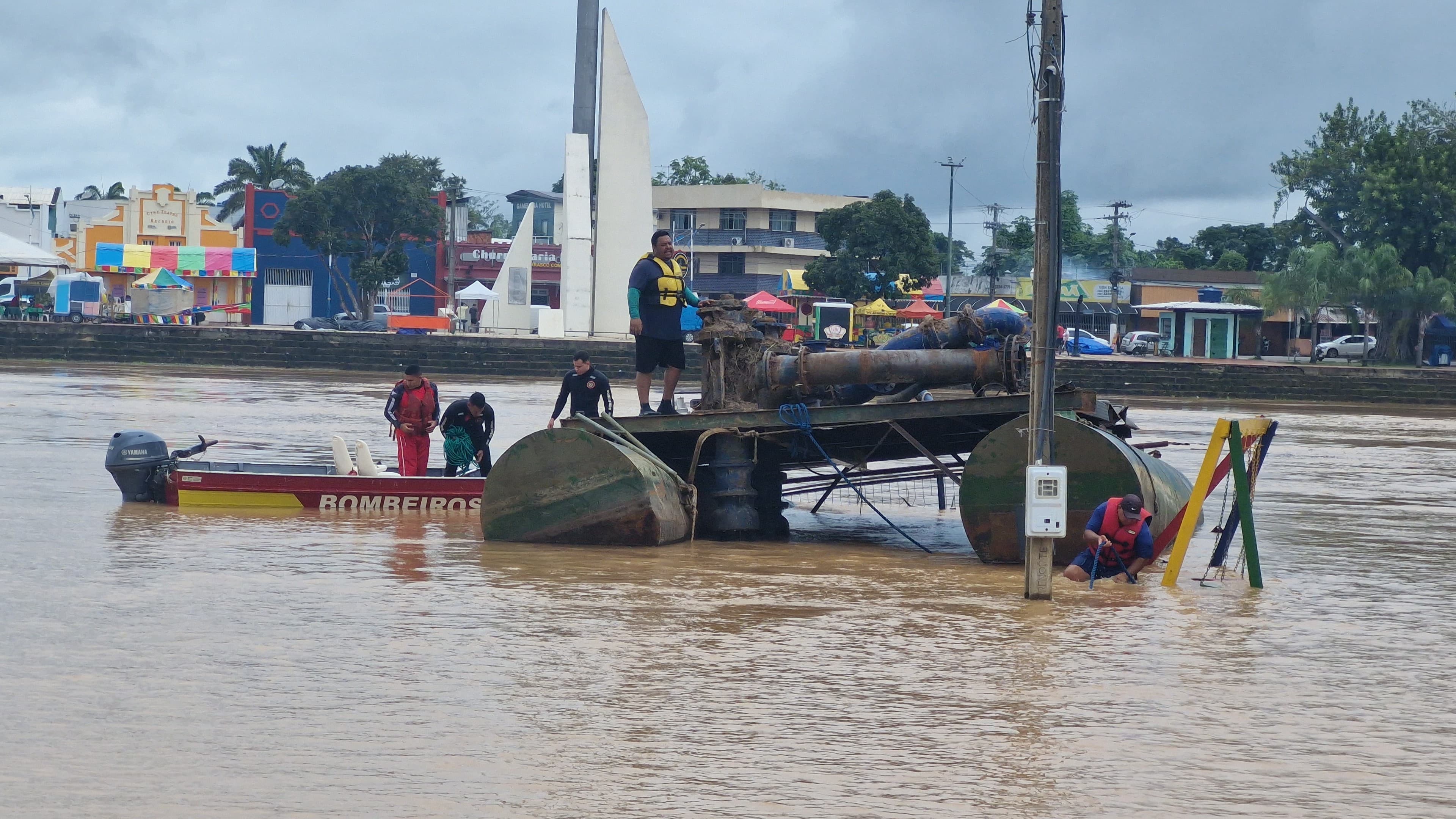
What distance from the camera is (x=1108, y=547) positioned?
1268 cm

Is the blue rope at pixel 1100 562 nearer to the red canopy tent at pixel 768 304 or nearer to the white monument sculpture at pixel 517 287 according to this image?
the white monument sculpture at pixel 517 287

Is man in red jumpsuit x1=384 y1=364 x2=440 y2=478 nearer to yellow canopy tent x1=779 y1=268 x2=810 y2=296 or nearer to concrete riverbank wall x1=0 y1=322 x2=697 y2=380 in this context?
concrete riverbank wall x1=0 y1=322 x2=697 y2=380

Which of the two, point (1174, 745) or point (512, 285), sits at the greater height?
point (512, 285)

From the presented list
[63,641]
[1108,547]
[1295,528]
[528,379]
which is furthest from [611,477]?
[528,379]

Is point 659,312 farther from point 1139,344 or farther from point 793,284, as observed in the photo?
point 793,284

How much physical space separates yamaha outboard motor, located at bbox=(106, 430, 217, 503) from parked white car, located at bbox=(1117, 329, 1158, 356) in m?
59.6

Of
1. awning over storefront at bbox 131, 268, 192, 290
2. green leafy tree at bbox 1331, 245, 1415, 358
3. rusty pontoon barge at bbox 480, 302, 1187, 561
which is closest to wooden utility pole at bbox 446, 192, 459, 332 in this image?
awning over storefront at bbox 131, 268, 192, 290

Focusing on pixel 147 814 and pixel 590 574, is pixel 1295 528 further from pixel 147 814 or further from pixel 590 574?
pixel 147 814

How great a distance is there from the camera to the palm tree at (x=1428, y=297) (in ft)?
199

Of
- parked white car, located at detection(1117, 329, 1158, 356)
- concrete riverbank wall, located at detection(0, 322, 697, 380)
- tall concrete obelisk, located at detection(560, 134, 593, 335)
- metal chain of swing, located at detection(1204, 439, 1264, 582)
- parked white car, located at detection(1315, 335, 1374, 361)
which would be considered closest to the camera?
metal chain of swing, located at detection(1204, 439, 1264, 582)

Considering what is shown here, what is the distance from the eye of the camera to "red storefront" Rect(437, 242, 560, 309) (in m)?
87.3

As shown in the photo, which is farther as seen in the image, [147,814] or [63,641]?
[63,641]

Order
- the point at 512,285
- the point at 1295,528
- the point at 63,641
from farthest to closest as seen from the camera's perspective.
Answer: the point at 512,285
the point at 1295,528
the point at 63,641

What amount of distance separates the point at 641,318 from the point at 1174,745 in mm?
8039
